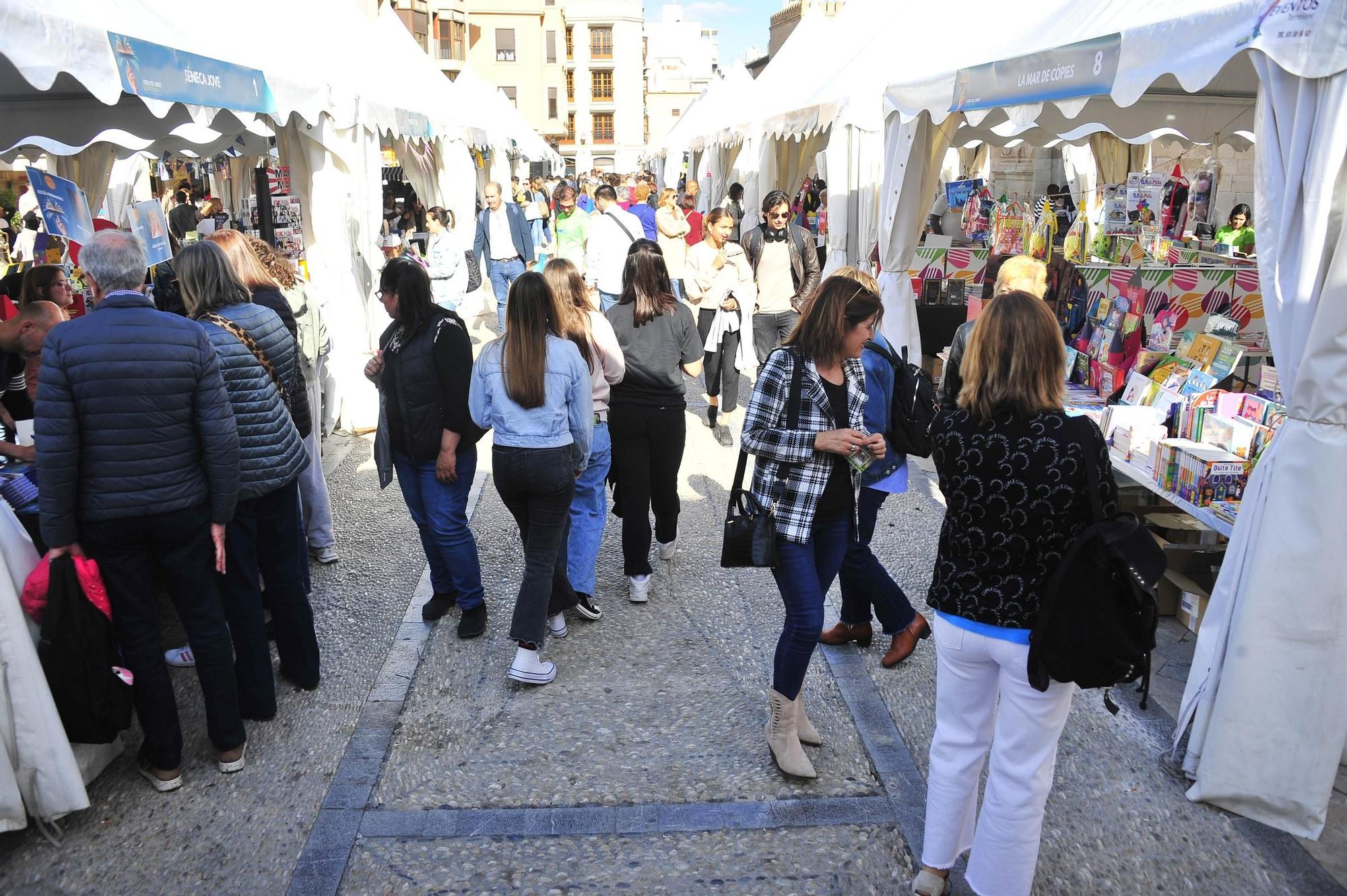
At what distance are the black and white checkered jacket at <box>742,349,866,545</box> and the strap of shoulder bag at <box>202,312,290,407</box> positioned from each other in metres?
1.86

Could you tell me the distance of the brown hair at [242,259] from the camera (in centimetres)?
424

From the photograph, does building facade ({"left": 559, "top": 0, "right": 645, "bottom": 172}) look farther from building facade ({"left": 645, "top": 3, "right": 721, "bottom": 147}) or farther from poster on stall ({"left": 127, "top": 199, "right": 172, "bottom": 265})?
poster on stall ({"left": 127, "top": 199, "right": 172, "bottom": 265})

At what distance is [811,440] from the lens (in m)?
3.10

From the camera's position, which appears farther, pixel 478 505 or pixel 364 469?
pixel 364 469

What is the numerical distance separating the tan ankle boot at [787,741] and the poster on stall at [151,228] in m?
4.31

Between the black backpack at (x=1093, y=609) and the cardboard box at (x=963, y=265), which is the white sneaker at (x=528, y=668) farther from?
the cardboard box at (x=963, y=265)

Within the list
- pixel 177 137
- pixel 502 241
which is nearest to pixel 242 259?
pixel 177 137

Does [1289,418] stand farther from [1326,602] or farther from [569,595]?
[569,595]

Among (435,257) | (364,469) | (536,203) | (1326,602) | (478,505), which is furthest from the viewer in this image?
(536,203)

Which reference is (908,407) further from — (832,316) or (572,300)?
(572,300)

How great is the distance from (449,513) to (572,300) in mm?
1100

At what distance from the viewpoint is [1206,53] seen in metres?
3.57

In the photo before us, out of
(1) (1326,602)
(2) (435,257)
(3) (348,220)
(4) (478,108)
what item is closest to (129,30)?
(3) (348,220)

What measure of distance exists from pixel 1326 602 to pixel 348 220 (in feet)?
21.6
